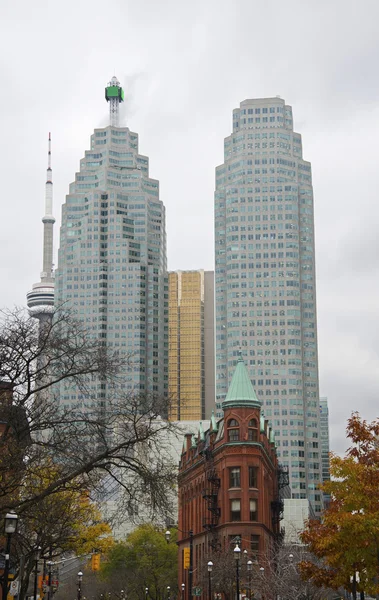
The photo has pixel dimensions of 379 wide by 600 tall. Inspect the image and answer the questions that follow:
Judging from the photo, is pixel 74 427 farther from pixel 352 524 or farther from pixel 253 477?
pixel 253 477

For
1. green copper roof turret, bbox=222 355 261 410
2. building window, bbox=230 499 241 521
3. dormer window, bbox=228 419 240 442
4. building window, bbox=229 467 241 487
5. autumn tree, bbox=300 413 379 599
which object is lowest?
autumn tree, bbox=300 413 379 599

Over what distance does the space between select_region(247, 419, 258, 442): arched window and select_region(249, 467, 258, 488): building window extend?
2840 mm

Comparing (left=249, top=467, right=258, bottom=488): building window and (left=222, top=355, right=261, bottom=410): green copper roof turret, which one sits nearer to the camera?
(left=249, top=467, right=258, bottom=488): building window

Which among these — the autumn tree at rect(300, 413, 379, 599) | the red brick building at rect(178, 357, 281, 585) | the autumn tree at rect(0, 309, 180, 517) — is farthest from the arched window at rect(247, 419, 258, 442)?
the autumn tree at rect(0, 309, 180, 517)

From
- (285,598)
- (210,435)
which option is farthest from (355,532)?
(210,435)

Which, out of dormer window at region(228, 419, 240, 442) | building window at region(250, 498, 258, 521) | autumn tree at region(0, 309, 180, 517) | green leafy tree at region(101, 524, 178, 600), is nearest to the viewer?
autumn tree at region(0, 309, 180, 517)

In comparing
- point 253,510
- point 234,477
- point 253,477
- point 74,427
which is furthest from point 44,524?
point 253,477

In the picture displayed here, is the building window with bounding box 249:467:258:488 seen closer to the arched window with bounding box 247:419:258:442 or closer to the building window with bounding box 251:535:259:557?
the arched window with bounding box 247:419:258:442

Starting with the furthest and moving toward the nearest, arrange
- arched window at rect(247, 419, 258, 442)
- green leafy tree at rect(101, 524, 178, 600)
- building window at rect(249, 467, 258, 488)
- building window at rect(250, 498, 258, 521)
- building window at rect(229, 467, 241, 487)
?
green leafy tree at rect(101, 524, 178, 600), arched window at rect(247, 419, 258, 442), building window at rect(249, 467, 258, 488), building window at rect(229, 467, 241, 487), building window at rect(250, 498, 258, 521)

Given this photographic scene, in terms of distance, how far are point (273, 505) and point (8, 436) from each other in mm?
78272

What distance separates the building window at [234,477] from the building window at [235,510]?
163 centimetres

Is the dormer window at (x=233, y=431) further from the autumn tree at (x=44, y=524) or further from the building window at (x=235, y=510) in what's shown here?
the autumn tree at (x=44, y=524)

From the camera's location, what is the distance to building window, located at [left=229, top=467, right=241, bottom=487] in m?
89.1

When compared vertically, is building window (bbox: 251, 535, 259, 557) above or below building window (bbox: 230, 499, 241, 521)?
below
